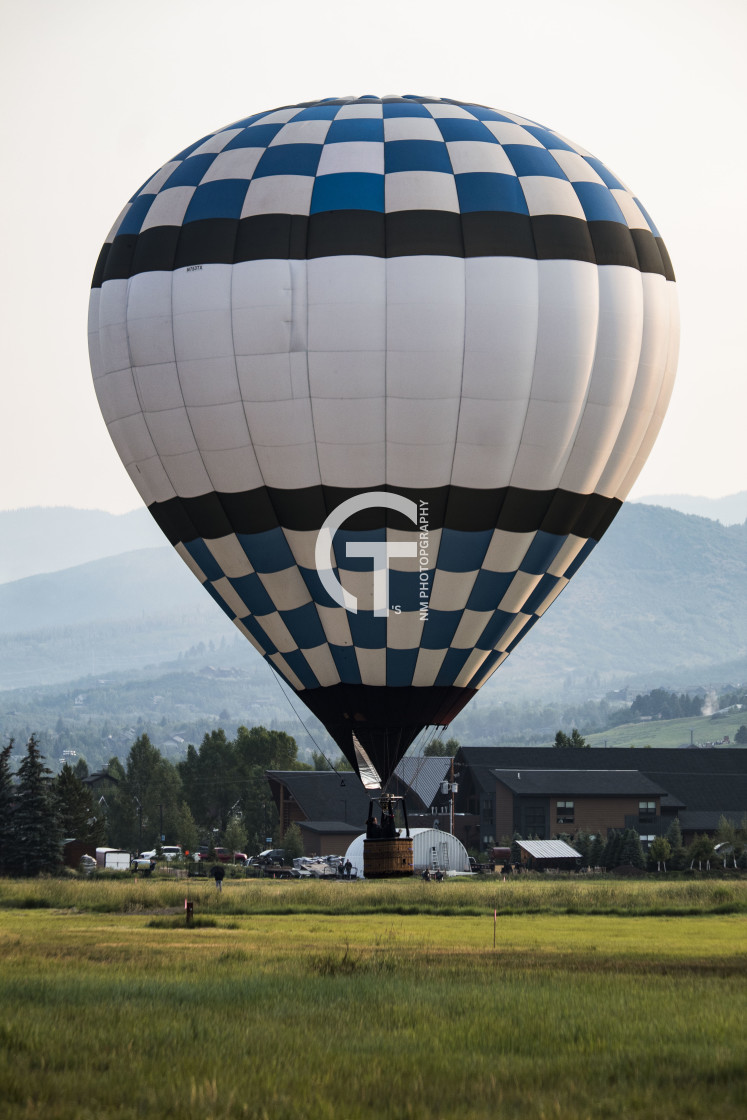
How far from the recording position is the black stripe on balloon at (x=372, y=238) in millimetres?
24484

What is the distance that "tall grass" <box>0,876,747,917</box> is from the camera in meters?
45.1

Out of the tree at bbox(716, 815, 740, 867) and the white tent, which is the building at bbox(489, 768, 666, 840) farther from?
the white tent

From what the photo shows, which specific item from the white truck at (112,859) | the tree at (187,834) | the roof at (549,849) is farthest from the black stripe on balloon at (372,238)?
the tree at (187,834)

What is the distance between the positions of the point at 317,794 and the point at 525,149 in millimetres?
79522

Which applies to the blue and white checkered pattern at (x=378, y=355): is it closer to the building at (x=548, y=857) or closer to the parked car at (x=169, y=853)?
the building at (x=548, y=857)

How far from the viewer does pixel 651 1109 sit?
1444 cm

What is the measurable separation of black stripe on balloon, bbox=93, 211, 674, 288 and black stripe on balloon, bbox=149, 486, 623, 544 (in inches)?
165

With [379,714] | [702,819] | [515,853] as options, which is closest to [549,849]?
[515,853]

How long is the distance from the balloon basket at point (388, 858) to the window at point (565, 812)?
2733 inches

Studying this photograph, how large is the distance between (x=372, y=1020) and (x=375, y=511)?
8863mm

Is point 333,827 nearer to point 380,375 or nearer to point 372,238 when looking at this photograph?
point 380,375

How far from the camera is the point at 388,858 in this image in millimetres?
25828

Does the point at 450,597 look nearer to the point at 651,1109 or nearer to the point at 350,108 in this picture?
the point at 350,108

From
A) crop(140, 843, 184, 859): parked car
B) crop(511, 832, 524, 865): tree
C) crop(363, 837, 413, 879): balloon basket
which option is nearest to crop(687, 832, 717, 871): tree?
crop(511, 832, 524, 865): tree
